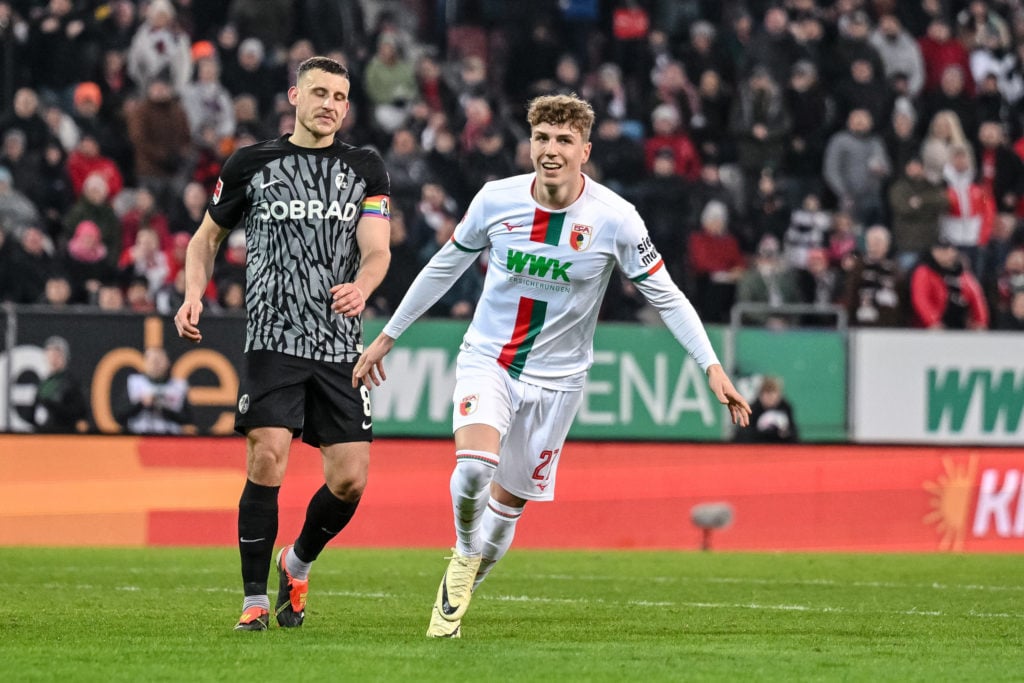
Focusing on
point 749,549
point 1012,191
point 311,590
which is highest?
point 1012,191

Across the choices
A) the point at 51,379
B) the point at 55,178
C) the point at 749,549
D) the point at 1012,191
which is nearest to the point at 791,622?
the point at 749,549

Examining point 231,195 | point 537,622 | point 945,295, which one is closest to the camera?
point 231,195

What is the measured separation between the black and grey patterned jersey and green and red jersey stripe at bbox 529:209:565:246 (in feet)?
2.43

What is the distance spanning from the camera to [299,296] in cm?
788

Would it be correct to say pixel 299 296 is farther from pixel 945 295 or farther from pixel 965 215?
pixel 965 215

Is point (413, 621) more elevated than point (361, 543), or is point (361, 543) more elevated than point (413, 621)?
point (413, 621)

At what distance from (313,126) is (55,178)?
1058 centimetres

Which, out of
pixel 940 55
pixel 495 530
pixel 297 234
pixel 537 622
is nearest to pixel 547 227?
pixel 297 234

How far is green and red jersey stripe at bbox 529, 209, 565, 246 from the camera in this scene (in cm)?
782

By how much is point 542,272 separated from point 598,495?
7958mm

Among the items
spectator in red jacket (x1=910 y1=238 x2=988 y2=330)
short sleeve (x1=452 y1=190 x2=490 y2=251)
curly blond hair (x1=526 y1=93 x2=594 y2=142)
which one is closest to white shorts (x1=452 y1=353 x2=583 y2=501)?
short sleeve (x1=452 y1=190 x2=490 y2=251)

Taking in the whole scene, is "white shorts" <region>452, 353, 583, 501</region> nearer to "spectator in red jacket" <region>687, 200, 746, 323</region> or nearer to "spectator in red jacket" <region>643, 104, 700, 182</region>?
"spectator in red jacket" <region>687, 200, 746, 323</region>

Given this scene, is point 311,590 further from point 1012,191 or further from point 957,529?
point 1012,191

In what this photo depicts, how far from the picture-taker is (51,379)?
1565 cm
